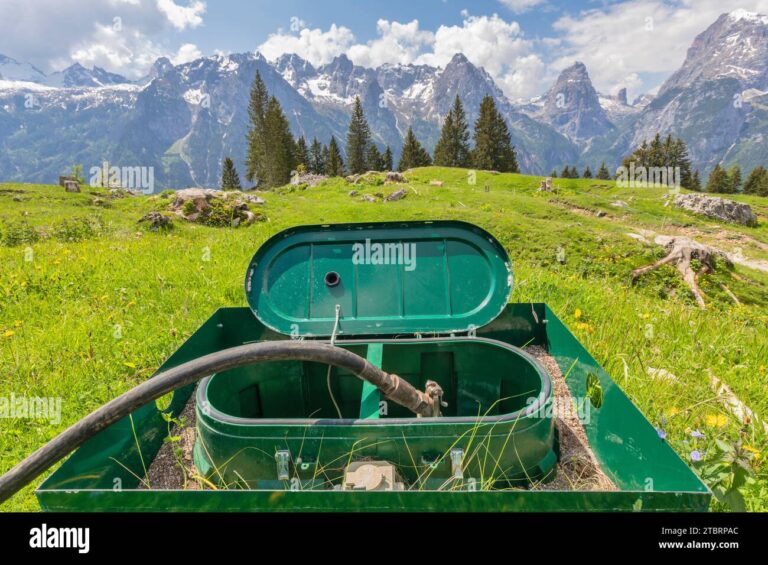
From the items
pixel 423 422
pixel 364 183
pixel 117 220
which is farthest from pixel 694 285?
pixel 364 183

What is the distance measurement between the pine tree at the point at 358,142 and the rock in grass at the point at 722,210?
44724mm

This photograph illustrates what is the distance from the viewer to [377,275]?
3.20 m

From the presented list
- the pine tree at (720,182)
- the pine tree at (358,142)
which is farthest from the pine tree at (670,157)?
the pine tree at (358,142)

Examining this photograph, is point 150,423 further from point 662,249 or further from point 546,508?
point 662,249

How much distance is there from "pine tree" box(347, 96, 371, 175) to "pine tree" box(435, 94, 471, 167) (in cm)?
1197

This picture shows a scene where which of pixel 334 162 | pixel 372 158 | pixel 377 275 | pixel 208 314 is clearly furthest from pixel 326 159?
pixel 377 275

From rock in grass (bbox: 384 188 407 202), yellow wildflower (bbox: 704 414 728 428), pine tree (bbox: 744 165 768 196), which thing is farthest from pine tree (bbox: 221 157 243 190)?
pine tree (bbox: 744 165 768 196)

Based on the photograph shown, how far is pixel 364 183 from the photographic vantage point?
26.6 meters

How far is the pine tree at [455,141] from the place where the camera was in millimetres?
53656

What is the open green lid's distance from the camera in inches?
125

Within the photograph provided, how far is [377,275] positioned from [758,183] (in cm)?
7101

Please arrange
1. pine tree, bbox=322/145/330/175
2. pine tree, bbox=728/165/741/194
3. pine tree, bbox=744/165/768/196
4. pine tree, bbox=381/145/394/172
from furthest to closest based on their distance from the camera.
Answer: pine tree, bbox=381/145/394/172 < pine tree, bbox=322/145/330/175 < pine tree, bbox=728/165/741/194 < pine tree, bbox=744/165/768/196

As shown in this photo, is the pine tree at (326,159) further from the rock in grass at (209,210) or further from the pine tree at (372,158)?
the rock in grass at (209,210)

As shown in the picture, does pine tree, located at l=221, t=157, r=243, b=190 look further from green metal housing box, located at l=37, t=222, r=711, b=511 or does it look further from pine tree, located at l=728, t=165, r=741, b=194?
pine tree, located at l=728, t=165, r=741, b=194
